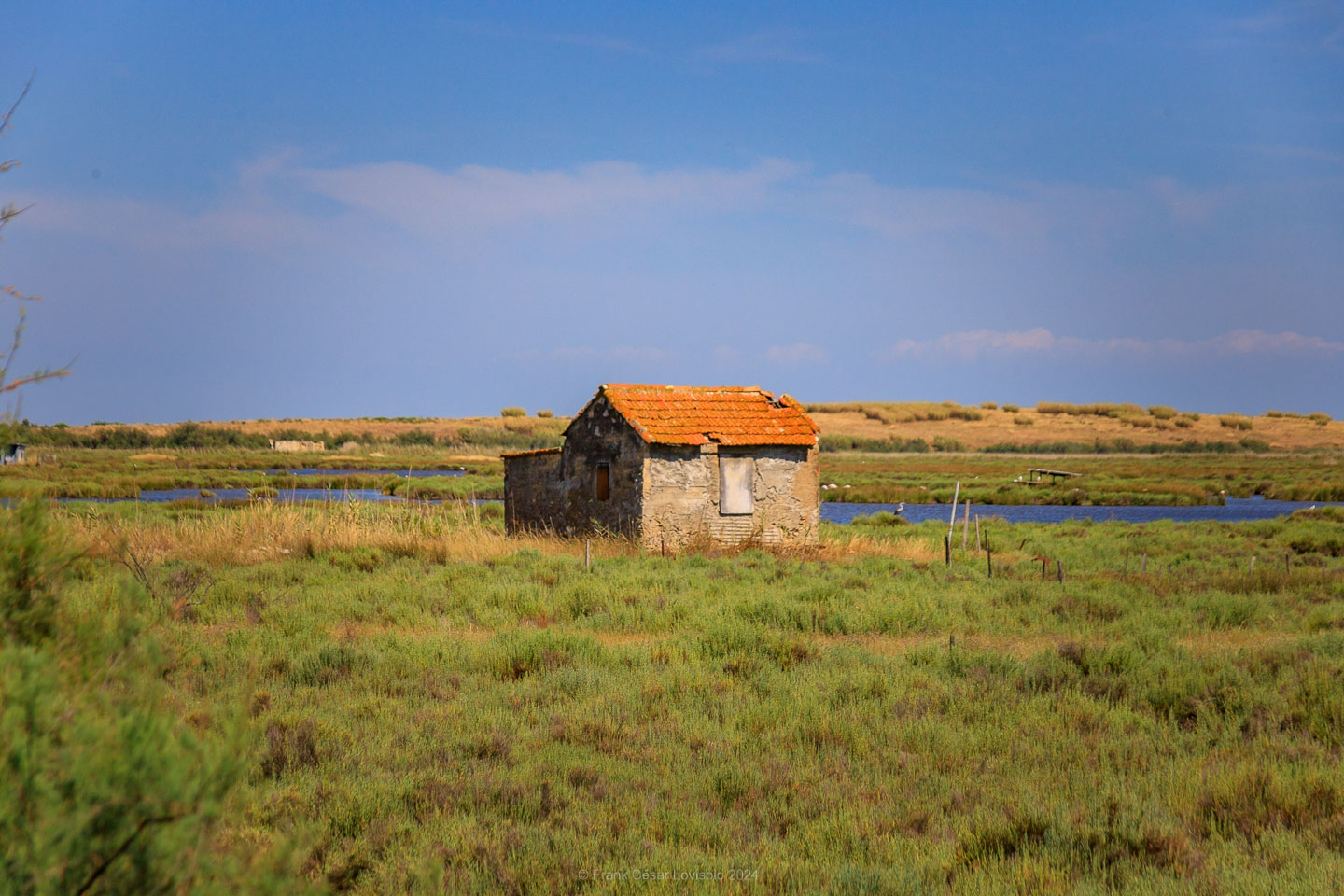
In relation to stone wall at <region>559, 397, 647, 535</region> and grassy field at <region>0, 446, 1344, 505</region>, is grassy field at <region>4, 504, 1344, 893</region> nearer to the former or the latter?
stone wall at <region>559, 397, 647, 535</region>

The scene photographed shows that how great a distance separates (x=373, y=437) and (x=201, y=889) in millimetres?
105880

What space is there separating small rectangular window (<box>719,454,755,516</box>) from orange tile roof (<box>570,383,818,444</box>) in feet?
1.78

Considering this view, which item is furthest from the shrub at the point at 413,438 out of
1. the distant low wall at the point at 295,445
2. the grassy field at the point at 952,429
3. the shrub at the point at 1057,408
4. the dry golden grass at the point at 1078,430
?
the shrub at the point at 1057,408

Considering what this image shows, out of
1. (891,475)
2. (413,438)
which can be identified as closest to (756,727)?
(891,475)

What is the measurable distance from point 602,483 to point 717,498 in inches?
111

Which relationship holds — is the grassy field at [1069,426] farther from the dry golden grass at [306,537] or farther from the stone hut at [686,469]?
the dry golden grass at [306,537]

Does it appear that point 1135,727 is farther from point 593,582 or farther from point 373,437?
point 373,437

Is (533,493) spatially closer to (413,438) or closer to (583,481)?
(583,481)

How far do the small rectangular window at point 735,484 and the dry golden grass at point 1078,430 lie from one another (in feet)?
272

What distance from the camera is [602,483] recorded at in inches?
931

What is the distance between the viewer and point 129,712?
9.84ft

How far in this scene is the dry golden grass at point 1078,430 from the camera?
340 ft

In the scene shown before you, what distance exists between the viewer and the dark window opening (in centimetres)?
2350

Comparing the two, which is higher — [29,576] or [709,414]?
[709,414]
